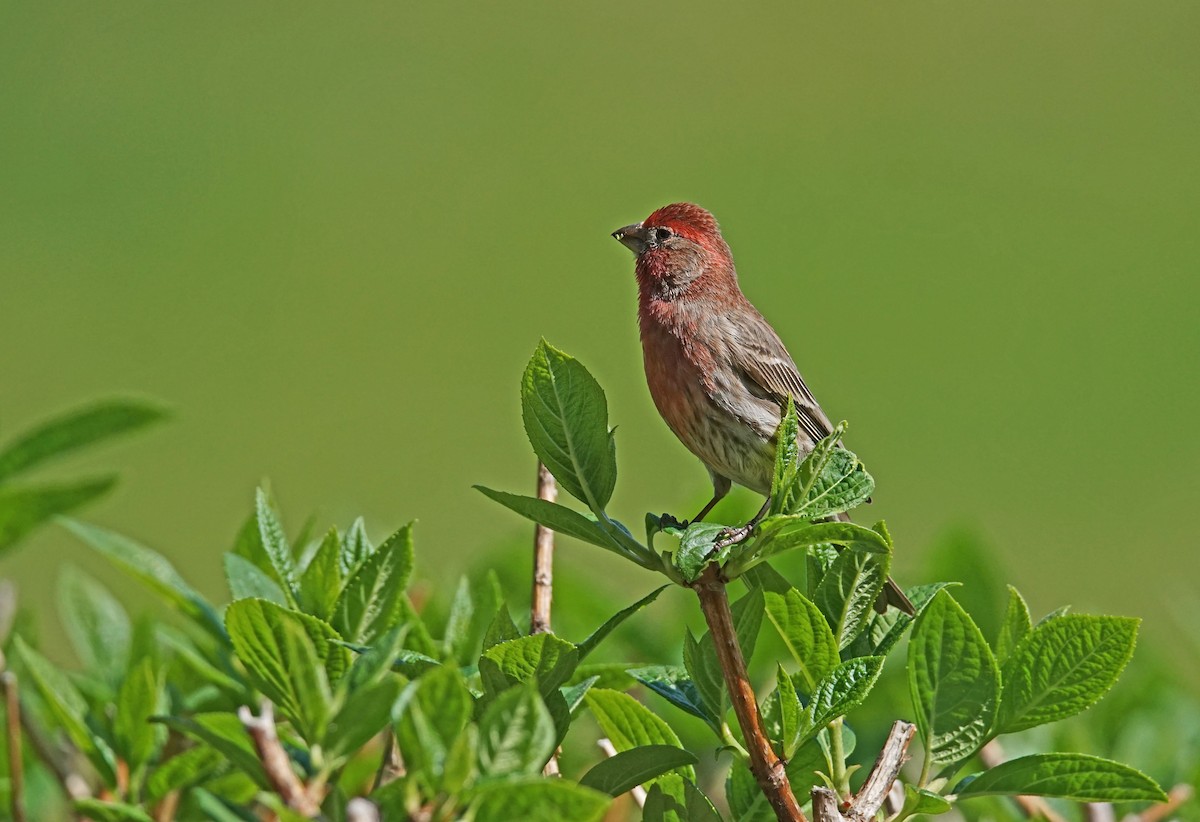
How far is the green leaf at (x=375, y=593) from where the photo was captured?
5.49 feet

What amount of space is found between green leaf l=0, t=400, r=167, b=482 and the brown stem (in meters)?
0.91

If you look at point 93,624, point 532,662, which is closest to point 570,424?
point 532,662

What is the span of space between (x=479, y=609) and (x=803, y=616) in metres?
0.67

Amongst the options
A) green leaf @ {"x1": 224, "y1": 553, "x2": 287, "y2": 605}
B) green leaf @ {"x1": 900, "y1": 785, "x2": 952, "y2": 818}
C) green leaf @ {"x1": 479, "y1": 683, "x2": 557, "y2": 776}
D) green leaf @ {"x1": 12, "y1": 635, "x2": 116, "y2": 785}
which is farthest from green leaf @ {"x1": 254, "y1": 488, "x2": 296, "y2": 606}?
green leaf @ {"x1": 900, "y1": 785, "x2": 952, "y2": 818}

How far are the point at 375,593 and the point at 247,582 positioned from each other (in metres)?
0.25

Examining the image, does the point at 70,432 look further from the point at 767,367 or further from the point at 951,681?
the point at 767,367

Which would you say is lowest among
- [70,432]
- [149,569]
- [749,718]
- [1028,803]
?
[1028,803]

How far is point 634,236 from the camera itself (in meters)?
3.79

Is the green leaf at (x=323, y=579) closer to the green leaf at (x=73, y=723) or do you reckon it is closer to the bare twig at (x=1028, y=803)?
the green leaf at (x=73, y=723)

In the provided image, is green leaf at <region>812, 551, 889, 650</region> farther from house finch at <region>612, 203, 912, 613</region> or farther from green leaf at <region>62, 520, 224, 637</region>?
house finch at <region>612, 203, 912, 613</region>

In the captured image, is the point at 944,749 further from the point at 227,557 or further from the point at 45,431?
the point at 45,431

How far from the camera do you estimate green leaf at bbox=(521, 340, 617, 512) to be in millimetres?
1527

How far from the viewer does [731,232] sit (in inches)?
730

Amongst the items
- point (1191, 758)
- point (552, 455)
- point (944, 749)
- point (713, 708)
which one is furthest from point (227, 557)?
point (1191, 758)
